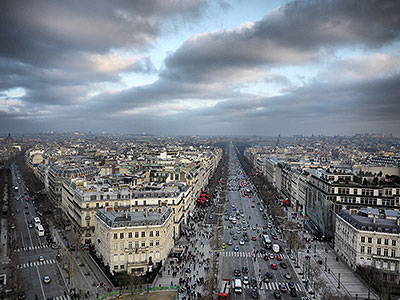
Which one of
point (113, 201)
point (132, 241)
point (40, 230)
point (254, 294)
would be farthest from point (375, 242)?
point (40, 230)

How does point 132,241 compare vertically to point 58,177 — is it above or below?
below

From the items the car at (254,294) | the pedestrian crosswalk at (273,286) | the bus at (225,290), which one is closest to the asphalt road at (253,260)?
the pedestrian crosswalk at (273,286)

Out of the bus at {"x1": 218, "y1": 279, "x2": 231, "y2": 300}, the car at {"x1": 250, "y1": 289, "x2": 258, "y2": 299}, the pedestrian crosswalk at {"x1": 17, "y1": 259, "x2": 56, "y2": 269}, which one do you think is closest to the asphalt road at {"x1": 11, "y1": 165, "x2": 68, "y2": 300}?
the pedestrian crosswalk at {"x1": 17, "y1": 259, "x2": 56, "y2": 269}

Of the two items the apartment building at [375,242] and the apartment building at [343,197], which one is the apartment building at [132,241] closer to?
the apartment building at [375,242]

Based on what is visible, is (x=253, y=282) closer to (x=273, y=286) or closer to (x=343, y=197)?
(x=273, y=286)

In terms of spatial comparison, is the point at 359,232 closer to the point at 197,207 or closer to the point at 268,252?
the point at 268,252

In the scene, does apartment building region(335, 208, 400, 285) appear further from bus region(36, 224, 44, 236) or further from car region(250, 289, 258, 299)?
bus region(36, 224, 44, 236)

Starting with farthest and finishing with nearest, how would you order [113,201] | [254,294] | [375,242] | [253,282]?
[113,201]
[375,242]
[253,282]
[254,294]
